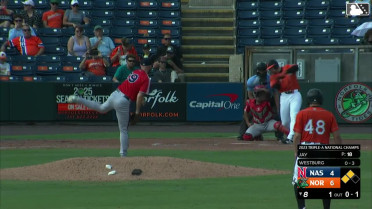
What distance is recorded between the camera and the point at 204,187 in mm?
13391

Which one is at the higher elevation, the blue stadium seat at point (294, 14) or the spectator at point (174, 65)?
the blue stadium seat at point (294, 14)

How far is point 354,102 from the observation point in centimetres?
2483

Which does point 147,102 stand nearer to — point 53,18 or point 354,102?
point 53,18

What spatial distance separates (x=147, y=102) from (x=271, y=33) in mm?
5500

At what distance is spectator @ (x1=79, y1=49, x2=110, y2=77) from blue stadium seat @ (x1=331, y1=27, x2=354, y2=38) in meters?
7.71

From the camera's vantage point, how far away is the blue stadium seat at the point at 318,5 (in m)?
29.2

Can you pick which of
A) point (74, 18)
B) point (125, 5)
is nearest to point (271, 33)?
point (125, 5)

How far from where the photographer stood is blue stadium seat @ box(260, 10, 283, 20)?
29.2m

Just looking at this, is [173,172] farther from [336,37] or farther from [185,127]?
[336,37]

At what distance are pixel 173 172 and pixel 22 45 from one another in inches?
522

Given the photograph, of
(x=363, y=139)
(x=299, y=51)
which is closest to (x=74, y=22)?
(x=299, y=51)

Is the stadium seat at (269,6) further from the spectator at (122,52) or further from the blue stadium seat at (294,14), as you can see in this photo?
the spectator at (122,52)

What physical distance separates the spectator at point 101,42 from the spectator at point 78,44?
21 cm
